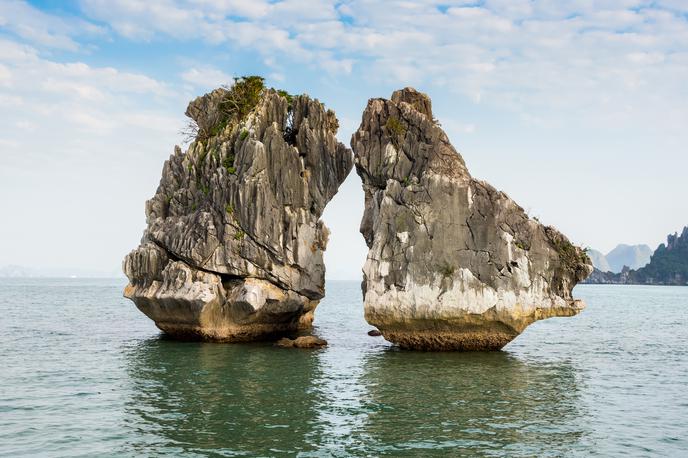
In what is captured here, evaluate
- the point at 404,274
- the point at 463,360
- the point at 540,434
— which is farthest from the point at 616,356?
the point at 540,434

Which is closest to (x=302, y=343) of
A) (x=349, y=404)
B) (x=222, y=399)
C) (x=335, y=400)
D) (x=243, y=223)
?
(x=243, y=223)

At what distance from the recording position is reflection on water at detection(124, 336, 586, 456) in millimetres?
19609

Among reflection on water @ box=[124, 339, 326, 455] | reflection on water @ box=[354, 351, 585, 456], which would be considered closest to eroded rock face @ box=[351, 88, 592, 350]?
reflection on water @ box=[354, 351, 585, 456]

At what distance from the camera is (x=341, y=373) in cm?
3142

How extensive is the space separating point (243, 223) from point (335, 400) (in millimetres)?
19274

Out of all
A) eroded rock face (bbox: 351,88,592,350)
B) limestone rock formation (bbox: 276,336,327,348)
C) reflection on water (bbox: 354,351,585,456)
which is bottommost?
reflection on water (bbox: 354,351,585,456)

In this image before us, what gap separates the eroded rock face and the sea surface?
187cm

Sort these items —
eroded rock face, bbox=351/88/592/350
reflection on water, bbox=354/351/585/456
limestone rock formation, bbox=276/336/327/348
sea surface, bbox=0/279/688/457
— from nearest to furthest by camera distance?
sea surface, bbox=0/279/688/457
reflection on water, bbox=354/351/585/456
eroded rock face, bbox=351/88/592/350
limestone rock formation, bbox=276/336/327/348

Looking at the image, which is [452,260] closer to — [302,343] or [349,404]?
[302,343]

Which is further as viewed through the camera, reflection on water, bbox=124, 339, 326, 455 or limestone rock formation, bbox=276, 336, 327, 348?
limestone rock formation, bbox=276, 336, 327, 348

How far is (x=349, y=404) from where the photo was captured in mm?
24750

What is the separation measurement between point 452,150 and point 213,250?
15.9 m

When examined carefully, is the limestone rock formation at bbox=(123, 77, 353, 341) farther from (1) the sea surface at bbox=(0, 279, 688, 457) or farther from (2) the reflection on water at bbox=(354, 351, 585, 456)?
(2) the reflection on water at bbox=(354, 351, 585, 456)

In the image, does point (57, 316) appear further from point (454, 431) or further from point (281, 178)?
point (454, 431)
